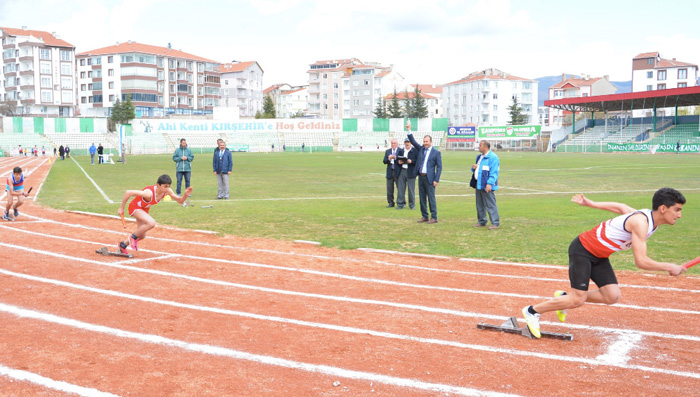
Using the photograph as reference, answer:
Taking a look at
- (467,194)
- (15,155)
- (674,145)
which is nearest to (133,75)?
(15,155)

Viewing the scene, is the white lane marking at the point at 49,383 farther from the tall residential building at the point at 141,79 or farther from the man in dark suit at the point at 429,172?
the tall residential building at the point at 141,79

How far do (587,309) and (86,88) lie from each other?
12743 cm

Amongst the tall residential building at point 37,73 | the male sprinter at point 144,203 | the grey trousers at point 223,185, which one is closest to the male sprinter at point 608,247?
the male sprinter at point 144,203

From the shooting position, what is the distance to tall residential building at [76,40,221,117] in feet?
372

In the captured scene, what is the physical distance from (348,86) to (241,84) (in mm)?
25887

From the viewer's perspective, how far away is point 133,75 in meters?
113

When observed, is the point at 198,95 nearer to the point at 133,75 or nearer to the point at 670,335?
the point at 133,75

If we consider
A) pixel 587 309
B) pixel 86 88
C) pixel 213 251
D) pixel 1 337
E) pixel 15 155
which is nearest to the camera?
pixel 1 337

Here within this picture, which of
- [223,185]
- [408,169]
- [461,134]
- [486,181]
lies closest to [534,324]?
[486,181]

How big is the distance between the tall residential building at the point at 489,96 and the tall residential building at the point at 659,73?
23270 millimetres

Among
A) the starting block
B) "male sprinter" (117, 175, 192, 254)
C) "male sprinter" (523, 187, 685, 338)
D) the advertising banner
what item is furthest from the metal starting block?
the advertising banner

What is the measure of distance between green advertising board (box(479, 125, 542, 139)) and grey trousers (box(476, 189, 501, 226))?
7709cm

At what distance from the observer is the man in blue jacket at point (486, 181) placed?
Answer: 13.2 m

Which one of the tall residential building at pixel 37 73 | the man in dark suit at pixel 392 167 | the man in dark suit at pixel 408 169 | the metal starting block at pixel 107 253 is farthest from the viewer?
the tall residential building at pixel 37 73
